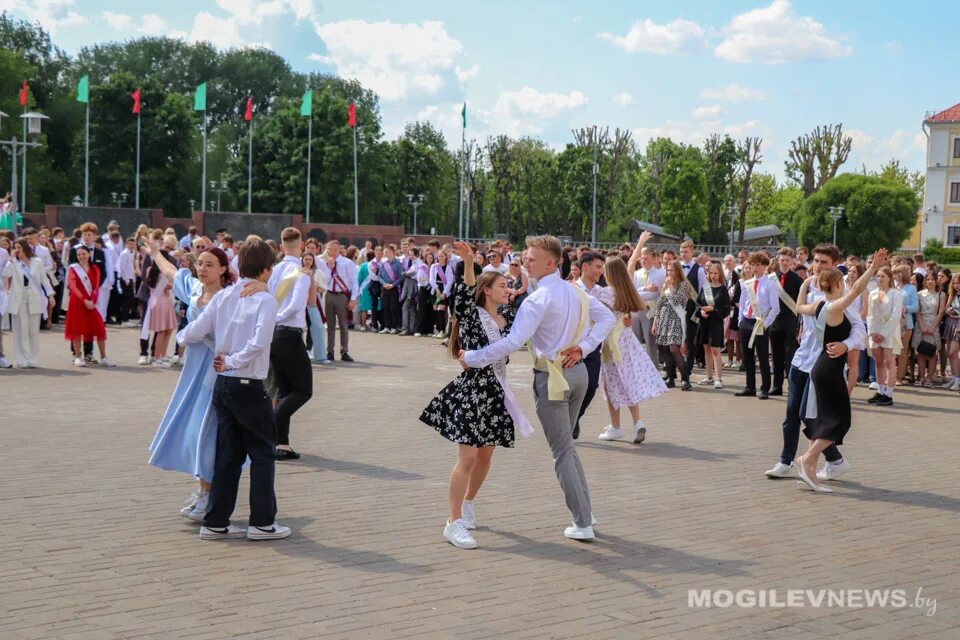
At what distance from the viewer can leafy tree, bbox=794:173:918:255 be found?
215 feet

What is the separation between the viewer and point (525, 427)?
643 cm

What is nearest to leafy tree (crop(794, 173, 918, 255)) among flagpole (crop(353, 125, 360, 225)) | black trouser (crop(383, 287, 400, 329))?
flagpole (crop(353, 125, 360, 225))

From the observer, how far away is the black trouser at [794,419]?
28.2ft

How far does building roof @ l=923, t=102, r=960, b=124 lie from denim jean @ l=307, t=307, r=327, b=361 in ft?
269

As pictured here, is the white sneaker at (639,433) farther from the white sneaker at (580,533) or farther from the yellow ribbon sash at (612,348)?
the white sneaker at (580,533)

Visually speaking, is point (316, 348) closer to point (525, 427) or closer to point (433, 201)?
point (525, 427)

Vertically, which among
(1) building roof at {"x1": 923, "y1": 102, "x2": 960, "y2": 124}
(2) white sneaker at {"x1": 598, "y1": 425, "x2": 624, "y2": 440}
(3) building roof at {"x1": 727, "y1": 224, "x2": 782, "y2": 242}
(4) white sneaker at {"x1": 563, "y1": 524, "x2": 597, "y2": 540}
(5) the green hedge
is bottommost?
(4) white sneaker at {"x1": 563, "y1": 524, "x2": 597, "y2": 540}

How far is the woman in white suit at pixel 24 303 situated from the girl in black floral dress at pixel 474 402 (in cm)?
1057

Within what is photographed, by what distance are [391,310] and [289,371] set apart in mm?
15511

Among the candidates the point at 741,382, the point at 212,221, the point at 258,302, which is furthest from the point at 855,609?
the point at 212,221

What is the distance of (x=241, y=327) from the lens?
21.2 feet

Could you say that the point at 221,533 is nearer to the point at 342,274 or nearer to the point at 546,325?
the point at 546,325

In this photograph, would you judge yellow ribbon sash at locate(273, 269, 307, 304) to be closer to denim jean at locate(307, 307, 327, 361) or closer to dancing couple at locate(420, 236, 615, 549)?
dancing couple at locate(420, 236, 615, 549)

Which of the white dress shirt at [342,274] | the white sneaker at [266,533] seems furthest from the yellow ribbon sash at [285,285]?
the white dress shirt at [342,274]
